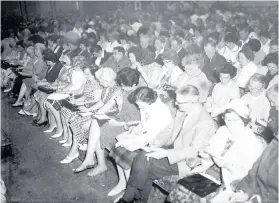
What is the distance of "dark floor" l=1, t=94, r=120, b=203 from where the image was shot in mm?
4113

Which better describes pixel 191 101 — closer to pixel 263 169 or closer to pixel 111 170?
pixel 263 169

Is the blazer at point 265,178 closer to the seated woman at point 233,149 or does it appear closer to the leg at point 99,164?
the seated woman at point 233,149

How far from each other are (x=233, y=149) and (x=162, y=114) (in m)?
1.07

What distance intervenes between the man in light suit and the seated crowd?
1 cm

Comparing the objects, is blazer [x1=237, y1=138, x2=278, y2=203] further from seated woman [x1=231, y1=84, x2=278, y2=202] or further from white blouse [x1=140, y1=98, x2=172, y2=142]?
white blouse [x1=140, y1=98, x2=172, y2=142]

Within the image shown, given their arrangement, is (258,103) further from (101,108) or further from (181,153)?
(101,108)

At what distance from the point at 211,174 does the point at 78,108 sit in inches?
99.5

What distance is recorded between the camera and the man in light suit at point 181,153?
10.7ft

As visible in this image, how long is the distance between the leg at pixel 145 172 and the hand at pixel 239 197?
2.49ft

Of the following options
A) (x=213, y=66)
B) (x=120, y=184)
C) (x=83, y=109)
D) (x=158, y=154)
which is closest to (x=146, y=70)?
(x=213, y=66)

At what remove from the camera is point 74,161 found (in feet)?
16.4

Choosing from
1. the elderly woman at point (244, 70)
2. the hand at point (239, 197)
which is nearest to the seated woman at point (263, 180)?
the hand at point (239, 197)

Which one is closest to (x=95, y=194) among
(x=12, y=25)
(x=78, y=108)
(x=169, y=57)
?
(x=78, y=108)

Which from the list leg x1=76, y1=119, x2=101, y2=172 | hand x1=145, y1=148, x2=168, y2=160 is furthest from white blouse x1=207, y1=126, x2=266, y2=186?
leg x1=76, y1=119, x2=101, y2=172
